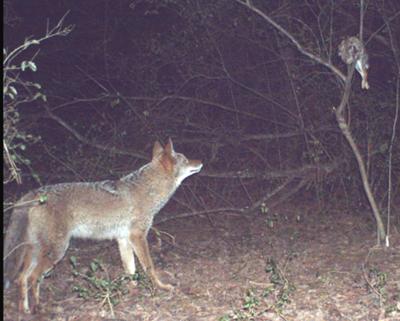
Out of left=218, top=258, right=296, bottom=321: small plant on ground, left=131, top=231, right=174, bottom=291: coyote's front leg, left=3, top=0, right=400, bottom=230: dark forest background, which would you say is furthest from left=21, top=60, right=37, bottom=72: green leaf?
left=3, top=0, right=400, bottom=230: dark forest background

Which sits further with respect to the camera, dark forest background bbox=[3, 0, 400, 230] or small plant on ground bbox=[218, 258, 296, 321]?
dark forest background bbox=[3, 0, 400, 230]

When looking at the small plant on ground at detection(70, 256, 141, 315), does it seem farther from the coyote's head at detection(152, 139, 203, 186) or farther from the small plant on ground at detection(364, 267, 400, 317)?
the small plant on ground at detection(364, 267, 400, 317)

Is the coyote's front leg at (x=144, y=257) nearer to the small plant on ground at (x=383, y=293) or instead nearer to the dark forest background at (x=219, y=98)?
the small plant on ground at (x=383, y=293)

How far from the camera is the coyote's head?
799 cm

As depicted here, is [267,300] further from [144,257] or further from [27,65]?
[27,65]

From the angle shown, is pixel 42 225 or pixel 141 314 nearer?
pixel 141 314

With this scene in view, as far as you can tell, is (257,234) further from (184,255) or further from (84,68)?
(84,68)

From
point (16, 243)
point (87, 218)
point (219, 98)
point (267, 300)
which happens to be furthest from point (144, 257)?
point (219, 98)

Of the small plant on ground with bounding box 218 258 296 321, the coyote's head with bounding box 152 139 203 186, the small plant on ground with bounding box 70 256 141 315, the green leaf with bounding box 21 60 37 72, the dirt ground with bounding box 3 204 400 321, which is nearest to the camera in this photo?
the green leaf with bounding box 21 60 37 72

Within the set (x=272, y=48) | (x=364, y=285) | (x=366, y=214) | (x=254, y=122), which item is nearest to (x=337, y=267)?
(x=364, y=285)

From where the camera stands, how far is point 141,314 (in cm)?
640

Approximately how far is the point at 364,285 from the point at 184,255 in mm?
2676

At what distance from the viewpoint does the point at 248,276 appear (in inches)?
293

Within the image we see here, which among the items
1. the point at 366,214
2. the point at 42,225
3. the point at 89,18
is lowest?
the point at 366,214
